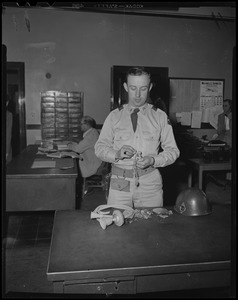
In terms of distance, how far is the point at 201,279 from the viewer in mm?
1303

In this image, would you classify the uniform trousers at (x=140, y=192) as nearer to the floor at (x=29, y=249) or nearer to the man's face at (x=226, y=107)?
the floor at (x=29, y=249)

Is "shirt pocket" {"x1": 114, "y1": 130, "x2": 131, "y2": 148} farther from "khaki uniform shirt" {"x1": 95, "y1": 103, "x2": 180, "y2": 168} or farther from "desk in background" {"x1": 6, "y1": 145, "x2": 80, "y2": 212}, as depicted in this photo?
"desk in background" {"x1": 6, "y1": 145, "x2": 80, "y2": 212}

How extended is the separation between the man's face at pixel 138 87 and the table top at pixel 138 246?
85cm

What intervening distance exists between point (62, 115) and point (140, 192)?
4.30m

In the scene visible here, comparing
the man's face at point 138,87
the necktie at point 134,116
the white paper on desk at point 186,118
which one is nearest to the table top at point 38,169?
the necktie at point 134,116

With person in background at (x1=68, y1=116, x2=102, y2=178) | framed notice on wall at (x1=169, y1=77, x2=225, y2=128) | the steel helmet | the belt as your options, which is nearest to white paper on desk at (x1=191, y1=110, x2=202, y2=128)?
framed notice on wall at (x1=169, y1=77, x2=225, y2=128)

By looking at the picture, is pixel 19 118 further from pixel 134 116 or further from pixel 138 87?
pixel 138 87

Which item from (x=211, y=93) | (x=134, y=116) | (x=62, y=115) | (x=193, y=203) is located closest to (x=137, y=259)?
(x=193, y=203)

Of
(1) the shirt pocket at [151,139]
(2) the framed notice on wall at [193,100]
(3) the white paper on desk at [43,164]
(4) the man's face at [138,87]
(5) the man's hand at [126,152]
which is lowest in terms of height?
(3) the white paper on desk at [43,164]

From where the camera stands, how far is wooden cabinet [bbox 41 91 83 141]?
20.0 feet

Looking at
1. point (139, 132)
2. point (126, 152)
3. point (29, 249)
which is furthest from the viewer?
point (29, 249)

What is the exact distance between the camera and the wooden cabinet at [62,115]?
611cm

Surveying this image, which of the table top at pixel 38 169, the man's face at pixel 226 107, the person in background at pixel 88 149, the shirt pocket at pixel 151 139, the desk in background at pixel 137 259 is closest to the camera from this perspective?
the desk in background at pixel 137 259

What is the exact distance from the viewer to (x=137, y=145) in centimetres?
226
